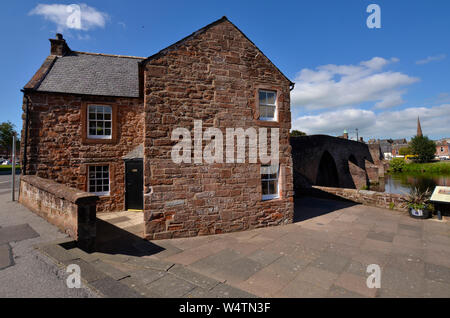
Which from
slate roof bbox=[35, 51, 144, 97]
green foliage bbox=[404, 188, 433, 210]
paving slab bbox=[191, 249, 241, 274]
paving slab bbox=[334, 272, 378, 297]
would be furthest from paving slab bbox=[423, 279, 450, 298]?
slate roof bbox=[35, 51, 144, 97]

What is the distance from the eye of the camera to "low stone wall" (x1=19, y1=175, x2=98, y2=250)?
4703mm

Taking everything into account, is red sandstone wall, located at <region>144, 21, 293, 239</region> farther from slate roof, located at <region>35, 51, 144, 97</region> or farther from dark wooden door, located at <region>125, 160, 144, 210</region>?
dark wooden door, located at <region>125, 160, 144, 210</region>

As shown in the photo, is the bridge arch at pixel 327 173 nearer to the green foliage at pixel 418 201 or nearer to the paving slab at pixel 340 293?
the green foliage at pixel 418 201

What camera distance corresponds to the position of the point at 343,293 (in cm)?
353

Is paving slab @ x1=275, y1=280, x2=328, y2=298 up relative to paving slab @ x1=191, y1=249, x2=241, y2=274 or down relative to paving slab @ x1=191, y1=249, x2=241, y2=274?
up

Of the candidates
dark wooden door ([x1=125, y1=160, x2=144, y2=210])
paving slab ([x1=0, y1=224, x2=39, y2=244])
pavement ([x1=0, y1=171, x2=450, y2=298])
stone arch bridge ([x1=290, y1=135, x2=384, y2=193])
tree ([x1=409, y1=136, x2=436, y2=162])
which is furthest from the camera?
tree ([x1=409, y1=136, x2=436, y2=162])

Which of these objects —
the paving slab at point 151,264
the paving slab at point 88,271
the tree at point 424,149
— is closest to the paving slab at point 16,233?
the paving slab at point 88,271

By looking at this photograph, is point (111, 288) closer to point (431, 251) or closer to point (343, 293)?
point (343, 293)

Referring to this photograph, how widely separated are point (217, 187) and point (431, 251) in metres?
5.52

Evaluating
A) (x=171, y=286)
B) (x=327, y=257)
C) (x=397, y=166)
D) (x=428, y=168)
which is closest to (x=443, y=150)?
(x=428, y=168)

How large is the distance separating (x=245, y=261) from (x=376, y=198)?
835 centimetres

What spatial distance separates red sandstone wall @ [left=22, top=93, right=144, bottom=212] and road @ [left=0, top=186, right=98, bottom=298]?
153 inches

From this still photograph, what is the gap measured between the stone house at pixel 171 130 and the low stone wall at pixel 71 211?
56.4 inches
